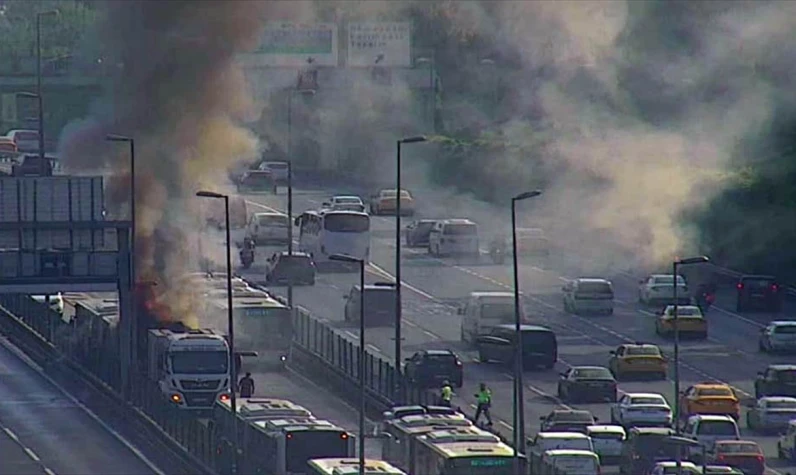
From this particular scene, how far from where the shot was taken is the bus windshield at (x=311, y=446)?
56.8 m

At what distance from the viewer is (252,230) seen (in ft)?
344

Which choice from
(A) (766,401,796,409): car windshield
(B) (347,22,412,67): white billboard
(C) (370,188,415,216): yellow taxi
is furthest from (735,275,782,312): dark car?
(B) (347,22,412,67): white billboard

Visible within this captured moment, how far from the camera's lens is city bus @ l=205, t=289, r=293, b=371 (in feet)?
253

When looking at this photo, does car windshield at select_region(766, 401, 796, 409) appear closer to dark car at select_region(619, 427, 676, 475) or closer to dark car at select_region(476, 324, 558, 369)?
dark car at select_region(619, 427, 676, 475)

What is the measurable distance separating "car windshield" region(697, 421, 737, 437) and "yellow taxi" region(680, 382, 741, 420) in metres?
4.20

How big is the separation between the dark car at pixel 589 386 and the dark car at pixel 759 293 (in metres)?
15.7

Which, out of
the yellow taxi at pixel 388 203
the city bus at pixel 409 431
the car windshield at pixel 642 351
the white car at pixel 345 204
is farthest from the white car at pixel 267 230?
the city bus at pixel 409 431

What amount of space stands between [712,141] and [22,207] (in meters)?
20.5

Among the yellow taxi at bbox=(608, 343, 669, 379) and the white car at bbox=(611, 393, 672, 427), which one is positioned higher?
the yellow taxi at bbox=(608, 343, 669, 379)

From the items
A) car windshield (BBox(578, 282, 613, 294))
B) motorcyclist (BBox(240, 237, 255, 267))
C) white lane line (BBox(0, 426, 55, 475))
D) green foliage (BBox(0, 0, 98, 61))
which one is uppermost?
green foliage (BBox(0, 0, 98, 61))

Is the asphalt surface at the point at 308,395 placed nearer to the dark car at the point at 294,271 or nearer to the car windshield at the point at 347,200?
the dark car at the point at 294,271

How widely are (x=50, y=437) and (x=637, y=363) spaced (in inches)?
654

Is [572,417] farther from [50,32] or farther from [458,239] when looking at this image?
[50,32]

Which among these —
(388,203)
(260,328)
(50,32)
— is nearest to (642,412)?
(260,328)
